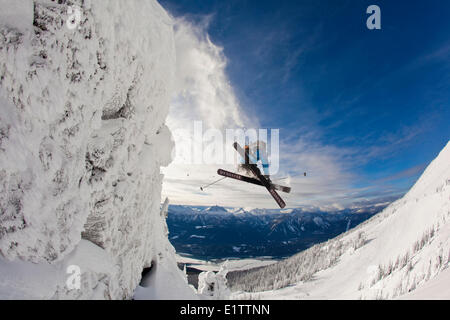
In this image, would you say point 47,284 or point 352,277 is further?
point 352,277

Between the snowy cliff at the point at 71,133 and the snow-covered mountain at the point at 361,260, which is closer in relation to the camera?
the snowy cliff at the point at 71,133

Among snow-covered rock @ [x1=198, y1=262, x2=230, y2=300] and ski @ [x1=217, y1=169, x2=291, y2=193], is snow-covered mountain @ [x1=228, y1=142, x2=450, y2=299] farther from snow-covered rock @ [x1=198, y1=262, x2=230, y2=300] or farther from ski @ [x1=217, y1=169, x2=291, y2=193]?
ski @ [x1=217, y1=169, x2=291, y2=193]

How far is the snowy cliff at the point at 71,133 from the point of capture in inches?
157

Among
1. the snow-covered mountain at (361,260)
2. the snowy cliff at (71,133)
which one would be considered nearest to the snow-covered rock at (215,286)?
the snowy cliff at (71,133)

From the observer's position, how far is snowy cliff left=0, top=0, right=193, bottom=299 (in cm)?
399

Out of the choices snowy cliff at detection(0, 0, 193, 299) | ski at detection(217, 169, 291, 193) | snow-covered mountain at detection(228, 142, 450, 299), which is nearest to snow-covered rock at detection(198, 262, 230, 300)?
ski at detection(217, 169, 291, 193)

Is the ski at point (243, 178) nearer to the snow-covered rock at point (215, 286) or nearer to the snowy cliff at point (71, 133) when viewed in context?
the snowy cliff at point (71, 133)

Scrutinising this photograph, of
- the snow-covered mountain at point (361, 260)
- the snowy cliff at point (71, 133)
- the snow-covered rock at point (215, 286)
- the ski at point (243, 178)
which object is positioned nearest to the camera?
the snowy cliff at point (71, 133)

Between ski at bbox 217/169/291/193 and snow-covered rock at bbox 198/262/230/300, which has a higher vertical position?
ski at bbox 217/169/291/193

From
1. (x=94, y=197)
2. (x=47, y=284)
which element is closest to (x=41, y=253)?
(x=47, y=284)

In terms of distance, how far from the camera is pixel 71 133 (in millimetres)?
5035

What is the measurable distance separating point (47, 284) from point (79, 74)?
16.8 ft
